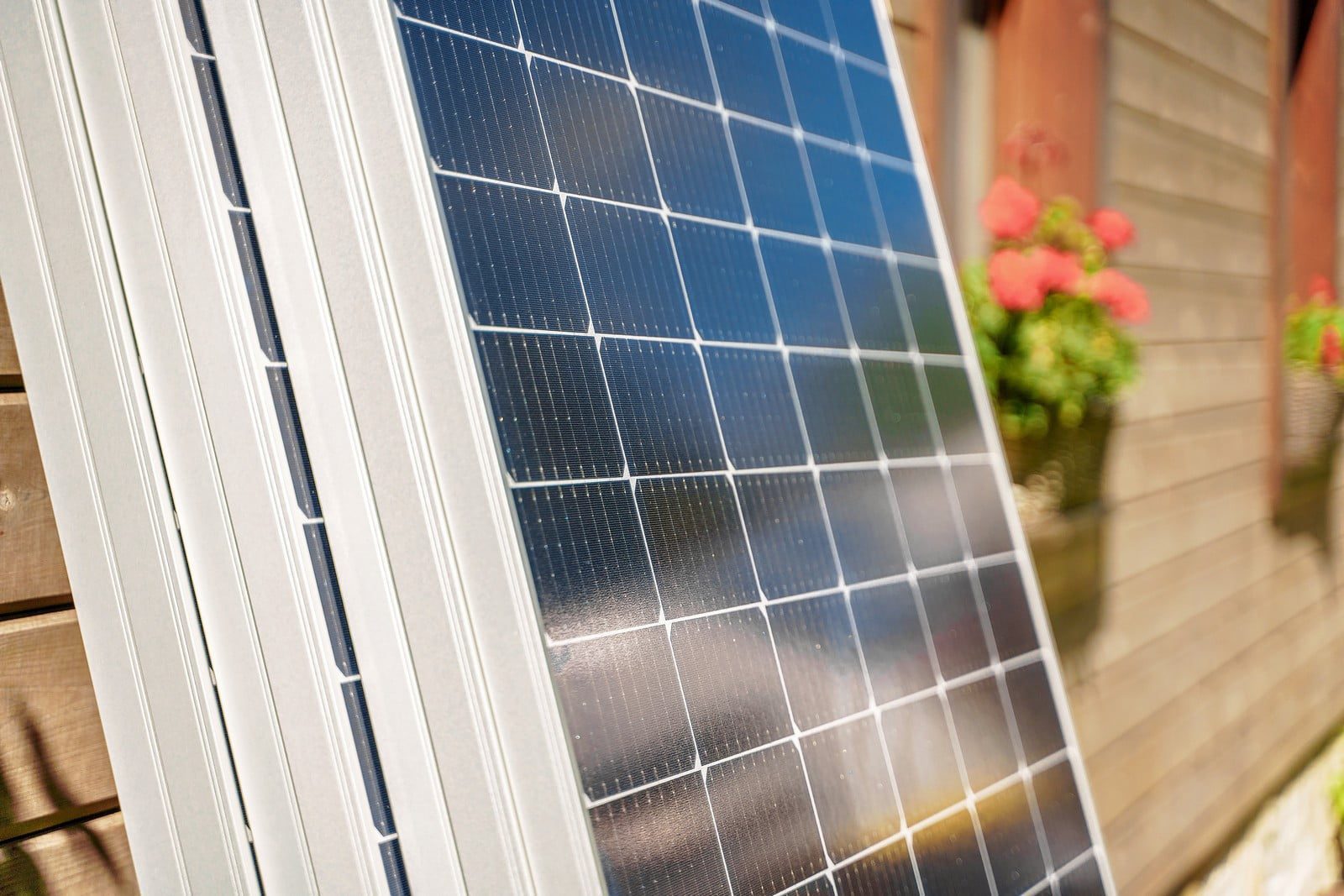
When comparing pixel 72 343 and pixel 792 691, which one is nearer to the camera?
pixel 72 343

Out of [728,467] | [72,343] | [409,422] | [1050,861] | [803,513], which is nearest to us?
[409,422]

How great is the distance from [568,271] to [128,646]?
68 cm

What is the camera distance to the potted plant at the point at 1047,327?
294 centimetres

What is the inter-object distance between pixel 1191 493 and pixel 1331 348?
1.41 m

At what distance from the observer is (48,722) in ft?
4.37

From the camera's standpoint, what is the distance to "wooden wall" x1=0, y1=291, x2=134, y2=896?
1.30 meters

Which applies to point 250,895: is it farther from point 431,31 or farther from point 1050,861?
point 1050,861

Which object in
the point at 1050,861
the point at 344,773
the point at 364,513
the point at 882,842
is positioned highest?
the point at 364,513

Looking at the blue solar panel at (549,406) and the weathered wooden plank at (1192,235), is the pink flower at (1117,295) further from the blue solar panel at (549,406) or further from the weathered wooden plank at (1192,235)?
the blue solar panel at (549,406)

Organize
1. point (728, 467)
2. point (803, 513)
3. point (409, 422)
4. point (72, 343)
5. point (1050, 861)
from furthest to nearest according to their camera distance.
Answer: point (1050, 861) → point (803, 513) → point (728, 467) → point (72, 343) → point (409, 422)

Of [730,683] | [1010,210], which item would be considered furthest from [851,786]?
[1010,210]

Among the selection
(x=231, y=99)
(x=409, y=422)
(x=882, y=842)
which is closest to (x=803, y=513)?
(x=882, y=842)

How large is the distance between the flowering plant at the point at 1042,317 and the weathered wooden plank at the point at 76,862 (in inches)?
92.4

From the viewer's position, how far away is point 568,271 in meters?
1.32
